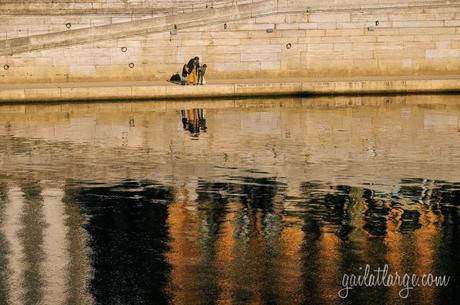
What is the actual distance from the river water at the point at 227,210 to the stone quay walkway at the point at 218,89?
6.32m

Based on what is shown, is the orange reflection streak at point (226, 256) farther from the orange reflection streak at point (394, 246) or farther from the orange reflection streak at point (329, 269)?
the orange reflection streak at point (394, 246)

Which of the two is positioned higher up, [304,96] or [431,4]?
[431,4]

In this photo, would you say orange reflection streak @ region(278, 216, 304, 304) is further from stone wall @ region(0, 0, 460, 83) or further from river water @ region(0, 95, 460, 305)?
stone wall @ region(0, 0, 460, 83)

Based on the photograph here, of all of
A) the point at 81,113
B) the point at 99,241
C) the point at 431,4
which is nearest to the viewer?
the point at 99,241

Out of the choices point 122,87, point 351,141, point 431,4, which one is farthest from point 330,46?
point 351,141

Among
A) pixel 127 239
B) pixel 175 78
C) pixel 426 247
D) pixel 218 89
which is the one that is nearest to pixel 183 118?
pixel 218 89

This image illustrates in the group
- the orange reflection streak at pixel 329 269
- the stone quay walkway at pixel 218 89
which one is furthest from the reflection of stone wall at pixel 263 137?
the orange reflection streak at pixel 329 269

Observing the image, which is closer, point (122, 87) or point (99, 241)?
point (99, 241)

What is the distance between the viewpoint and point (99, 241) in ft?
48.1

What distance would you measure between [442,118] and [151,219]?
15.7 meters

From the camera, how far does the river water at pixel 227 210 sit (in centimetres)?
1252

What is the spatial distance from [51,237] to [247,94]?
23.0 m

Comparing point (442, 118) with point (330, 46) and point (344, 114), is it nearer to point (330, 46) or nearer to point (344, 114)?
point (344, 114)

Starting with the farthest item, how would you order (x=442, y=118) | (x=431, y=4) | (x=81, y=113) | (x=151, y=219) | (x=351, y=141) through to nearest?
(x=431, y=4) → (x=81, y=113) → (x=442, y=118) → (x=351, y=141) → (x=151, y=219)
